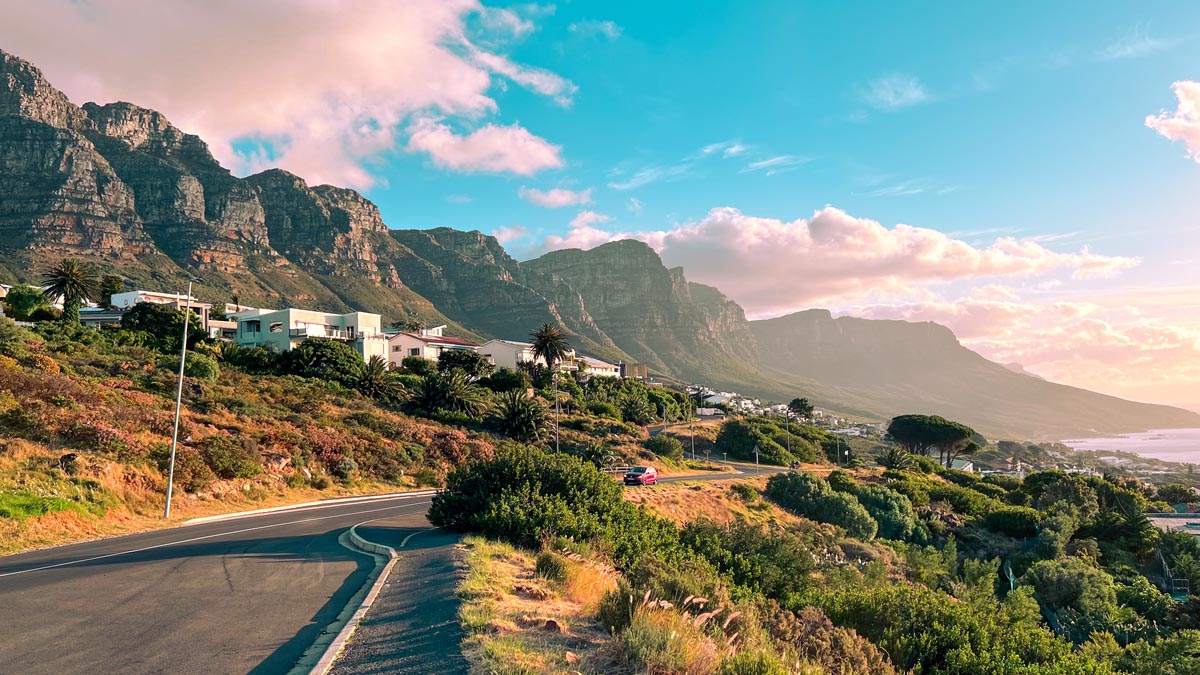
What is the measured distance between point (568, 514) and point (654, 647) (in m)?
7.42

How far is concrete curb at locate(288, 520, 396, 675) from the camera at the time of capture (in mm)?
6707

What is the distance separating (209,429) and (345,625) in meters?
27.9

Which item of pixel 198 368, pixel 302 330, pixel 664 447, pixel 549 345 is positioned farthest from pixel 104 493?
pixel 302 330

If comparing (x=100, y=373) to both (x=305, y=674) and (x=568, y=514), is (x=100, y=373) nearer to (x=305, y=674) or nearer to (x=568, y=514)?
(x=568, y=514)

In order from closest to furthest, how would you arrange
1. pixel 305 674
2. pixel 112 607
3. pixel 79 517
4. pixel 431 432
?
pixel 305 674, pixel 112 607, pixel 79 517, pixel 431 432

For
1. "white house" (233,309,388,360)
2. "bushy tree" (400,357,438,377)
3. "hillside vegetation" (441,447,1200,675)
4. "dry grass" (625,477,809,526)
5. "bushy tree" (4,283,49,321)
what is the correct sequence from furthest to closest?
1. "white house" (233,309,388,360)
2. "bushy tree" (400,357,438,377)
3. "bushy tree" (4,283,49,321)
4. "dry grass" (625,477,809,526)
5. "hillside vegetation" (441,447,1200,675)

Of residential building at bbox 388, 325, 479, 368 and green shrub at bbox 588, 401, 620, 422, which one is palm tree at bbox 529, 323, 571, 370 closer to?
green shrub at bbox 588, 401, 620, 422

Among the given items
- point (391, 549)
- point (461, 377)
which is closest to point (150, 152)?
point (461, 377)

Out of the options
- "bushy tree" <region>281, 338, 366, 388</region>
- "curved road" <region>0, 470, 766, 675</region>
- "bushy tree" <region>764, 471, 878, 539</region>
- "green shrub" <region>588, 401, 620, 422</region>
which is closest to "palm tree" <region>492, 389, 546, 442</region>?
"bushy tree" <region>281, 338, 366, 388</region>

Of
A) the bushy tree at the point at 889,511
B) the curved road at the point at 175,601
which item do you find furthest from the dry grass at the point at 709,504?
the curved road at the point at 175,601

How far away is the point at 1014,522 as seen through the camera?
132 ft

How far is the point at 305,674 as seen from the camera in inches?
254

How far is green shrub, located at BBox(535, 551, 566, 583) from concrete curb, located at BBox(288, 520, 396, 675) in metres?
2.74

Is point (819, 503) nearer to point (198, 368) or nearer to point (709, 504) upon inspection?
point (709, 504)
